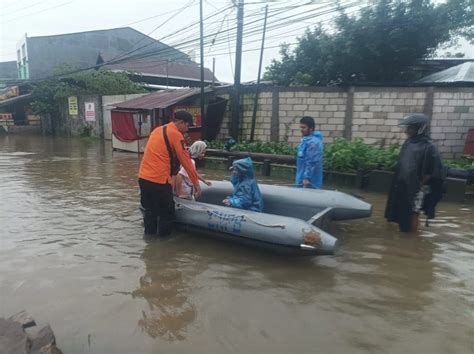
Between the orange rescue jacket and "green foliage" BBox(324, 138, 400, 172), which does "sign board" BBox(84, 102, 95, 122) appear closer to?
"green foliage" BBox(324, 138, 400, 172)

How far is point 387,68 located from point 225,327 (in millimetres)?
11949

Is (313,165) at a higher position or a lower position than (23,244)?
higher

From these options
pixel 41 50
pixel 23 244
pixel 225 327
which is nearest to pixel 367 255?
pixel 225 327

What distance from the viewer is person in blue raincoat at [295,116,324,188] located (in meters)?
5.20

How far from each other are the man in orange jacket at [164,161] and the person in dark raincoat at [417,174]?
2.50 m

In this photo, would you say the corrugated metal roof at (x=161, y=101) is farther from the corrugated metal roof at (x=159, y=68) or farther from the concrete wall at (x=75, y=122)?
the corrugated metal roof at (x=159, y=68)

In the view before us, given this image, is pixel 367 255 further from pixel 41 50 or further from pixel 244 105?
pixel 41 50

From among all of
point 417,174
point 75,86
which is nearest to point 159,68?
point 75,86

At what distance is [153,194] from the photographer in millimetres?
4648

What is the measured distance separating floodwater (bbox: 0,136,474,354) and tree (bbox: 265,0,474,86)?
7790mm

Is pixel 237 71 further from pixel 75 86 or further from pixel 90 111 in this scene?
pixel 75 86

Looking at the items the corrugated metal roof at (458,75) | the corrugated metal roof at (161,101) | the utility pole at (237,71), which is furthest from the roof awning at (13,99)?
the corrugated metal roof at (458,75)

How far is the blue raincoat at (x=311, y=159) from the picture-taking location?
5215 millimetres

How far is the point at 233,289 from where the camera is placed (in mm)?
3740
